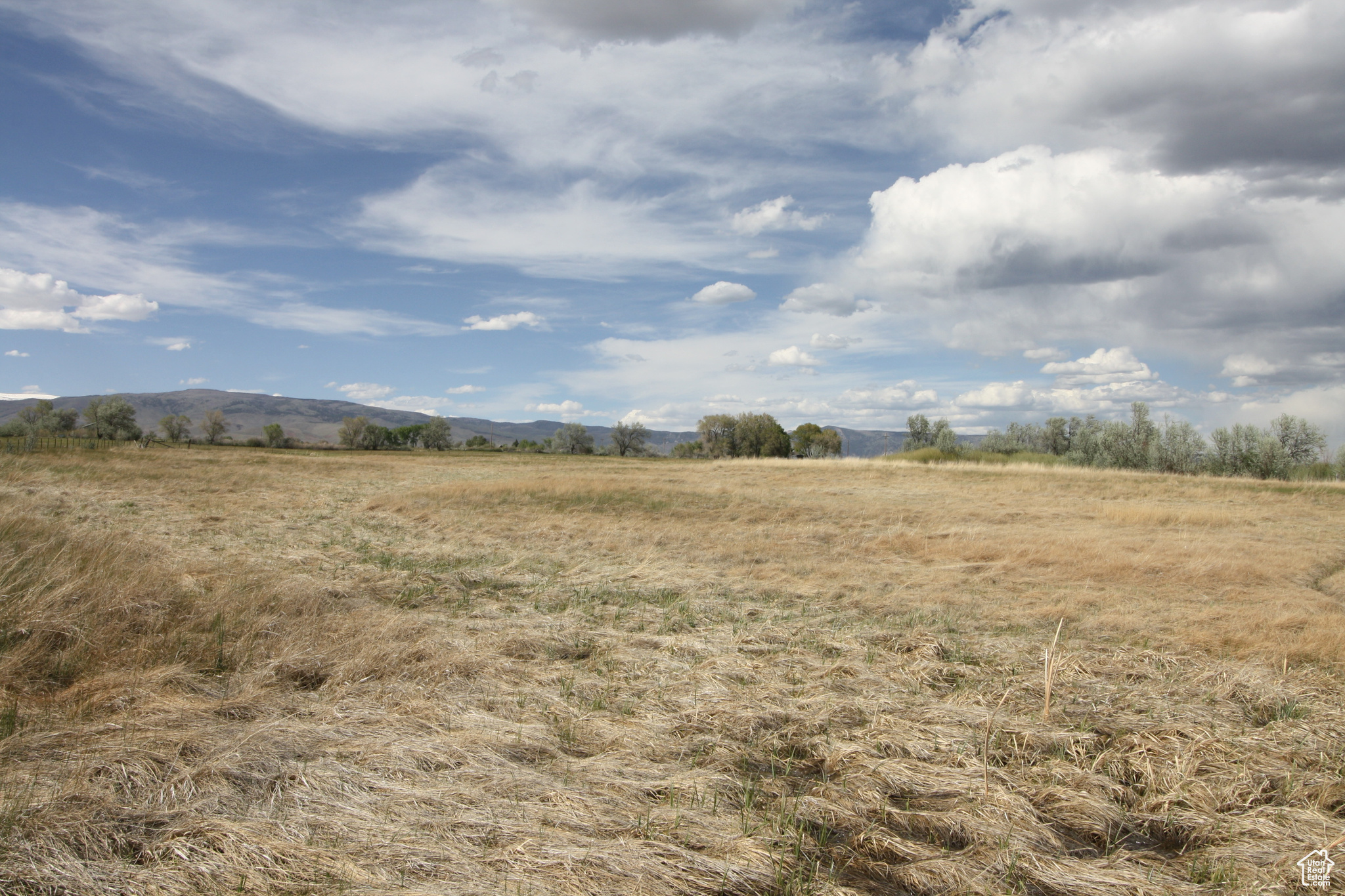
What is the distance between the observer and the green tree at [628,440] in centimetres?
13700

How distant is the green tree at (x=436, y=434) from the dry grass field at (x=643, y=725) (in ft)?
409

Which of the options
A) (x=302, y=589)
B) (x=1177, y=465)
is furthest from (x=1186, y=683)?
(x=1177, y=465)

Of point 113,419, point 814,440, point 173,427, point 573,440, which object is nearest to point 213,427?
point 173,427

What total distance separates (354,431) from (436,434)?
16.3 m

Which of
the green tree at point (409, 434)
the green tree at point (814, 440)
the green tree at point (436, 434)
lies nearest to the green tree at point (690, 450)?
the green tree at point (814, 440)

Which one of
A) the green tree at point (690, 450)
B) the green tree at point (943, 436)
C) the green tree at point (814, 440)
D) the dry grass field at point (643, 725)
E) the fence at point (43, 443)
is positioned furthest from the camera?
the green tree at point (690, 450)

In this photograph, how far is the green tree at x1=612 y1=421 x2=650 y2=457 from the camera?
449 ft

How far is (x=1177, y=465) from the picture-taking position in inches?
2463

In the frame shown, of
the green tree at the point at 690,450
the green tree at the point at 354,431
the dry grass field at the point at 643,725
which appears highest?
the green tree at the point at 354,431

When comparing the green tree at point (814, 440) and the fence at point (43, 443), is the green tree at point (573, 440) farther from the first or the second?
the fence at point (43, 443)

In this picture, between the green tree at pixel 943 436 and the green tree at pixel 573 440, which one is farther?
the green tree at pixel 573 440

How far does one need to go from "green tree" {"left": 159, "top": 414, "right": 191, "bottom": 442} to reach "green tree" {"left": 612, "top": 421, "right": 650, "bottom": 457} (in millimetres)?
76064

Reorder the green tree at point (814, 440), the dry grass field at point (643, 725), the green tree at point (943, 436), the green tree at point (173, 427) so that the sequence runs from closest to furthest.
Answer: the dry grass field at point (643, 725)
the green tree at point (943, 436)
the green tree at point (173, 427)
the green tree at point (814, 440)

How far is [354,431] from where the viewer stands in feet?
402
